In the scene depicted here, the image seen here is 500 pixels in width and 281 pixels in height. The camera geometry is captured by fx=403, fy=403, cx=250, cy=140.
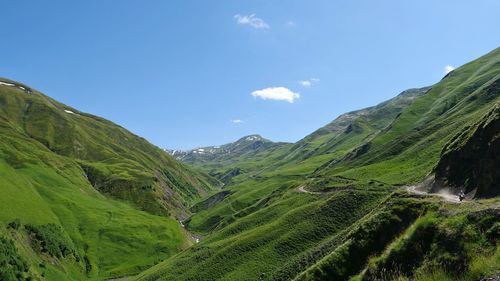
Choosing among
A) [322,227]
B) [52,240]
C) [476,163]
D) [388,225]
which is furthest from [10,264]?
[476,163]

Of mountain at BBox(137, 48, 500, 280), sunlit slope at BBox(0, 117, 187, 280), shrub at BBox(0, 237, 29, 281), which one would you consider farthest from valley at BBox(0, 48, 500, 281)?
sunlit slope at BBox(0, 117, 187, 280)

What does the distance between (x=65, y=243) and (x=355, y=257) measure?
126 meters

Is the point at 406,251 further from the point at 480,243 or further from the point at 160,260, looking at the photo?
the point at 160,260

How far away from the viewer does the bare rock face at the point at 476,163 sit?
1844 inches

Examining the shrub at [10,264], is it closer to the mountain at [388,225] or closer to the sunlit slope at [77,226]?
the sunlit slope at [77,226]

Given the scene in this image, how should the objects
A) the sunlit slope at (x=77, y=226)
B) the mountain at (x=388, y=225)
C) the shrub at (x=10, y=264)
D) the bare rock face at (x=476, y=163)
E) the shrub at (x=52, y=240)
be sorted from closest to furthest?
the mountain at (x=388, y=225) < the bare rock face at (x=476, y=163) < the shrub at (x=10, y=264) < the sunlit slope at (x=77, y=226) < the shrub at (x=52, y=240)

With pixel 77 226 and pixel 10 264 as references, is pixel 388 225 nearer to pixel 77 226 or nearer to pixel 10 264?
pixel 10 264

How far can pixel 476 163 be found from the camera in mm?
53406

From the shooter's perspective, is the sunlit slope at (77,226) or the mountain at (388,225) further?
the sunlit slope at (77,226)

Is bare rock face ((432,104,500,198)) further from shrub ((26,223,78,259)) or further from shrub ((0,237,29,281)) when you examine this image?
shrub ((26,223,78,259))

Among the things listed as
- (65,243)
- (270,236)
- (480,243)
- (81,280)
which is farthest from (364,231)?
(65,243)

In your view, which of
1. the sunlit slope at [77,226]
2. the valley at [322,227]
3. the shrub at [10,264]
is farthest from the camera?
the sunlit slope at [77,226]

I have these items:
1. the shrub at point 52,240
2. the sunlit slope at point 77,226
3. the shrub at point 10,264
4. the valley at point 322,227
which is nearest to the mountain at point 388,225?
the valley at point 322,227

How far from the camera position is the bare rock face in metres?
46.8
